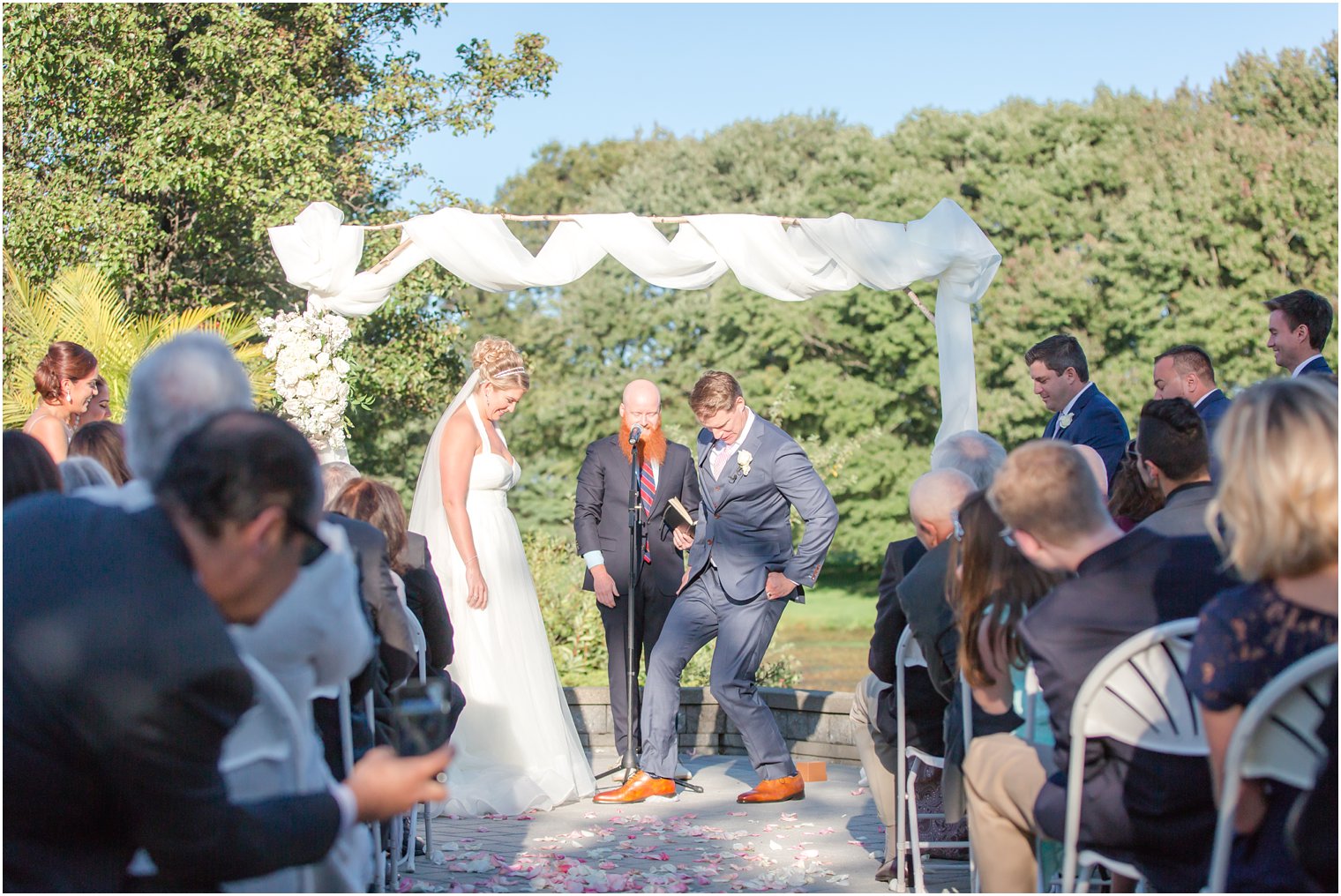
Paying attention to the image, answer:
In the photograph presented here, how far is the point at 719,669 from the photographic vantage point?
6.13 m

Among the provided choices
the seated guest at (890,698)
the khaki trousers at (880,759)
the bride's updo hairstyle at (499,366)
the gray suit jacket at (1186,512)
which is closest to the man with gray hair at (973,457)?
the seated guest at (890,698)

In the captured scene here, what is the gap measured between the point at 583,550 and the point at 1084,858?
429 cm

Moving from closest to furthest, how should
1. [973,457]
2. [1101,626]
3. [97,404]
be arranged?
1. [1101,626]
2. [973,457]
3. [97,404]

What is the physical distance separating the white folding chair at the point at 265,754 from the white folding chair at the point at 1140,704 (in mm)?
1561

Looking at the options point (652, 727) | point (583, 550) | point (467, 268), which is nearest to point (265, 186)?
point (467, 268)

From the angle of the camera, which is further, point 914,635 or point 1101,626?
point 914,635

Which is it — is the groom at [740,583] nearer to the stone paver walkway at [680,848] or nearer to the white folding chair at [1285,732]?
the stone paver walkway at [680,848]

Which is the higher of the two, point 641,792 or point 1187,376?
point 1187,376

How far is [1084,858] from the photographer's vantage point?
2.83m

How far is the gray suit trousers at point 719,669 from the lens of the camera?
609 cm

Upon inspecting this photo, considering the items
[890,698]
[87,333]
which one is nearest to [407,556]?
[890,698]

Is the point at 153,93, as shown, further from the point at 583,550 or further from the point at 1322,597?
the point at 1322,597

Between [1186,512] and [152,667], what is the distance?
3.06 m

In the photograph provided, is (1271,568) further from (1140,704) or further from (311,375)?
(311,375)
